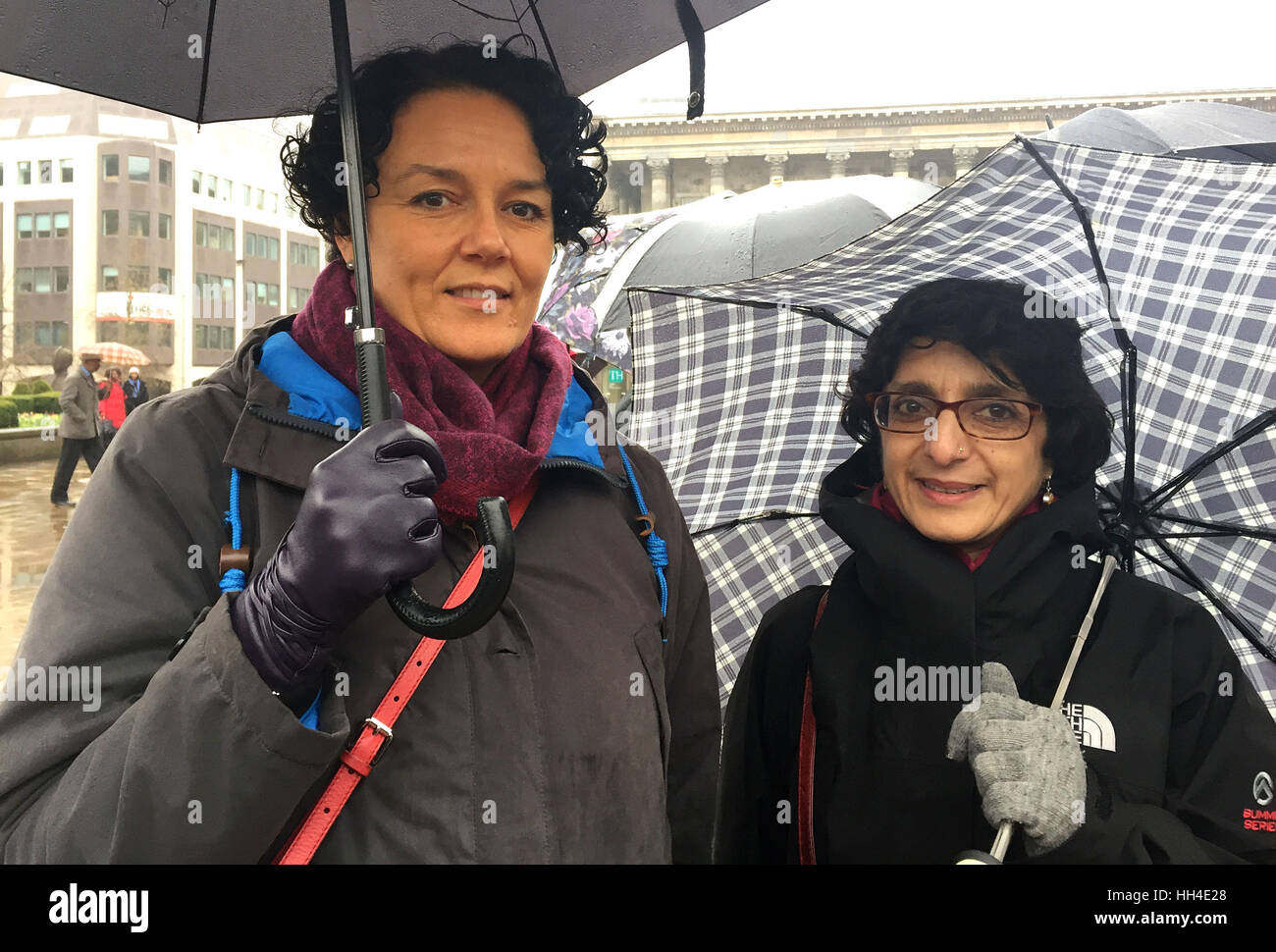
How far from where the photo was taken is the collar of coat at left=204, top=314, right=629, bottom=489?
59.9 inches

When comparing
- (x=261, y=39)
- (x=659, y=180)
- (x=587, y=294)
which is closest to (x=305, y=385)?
(x=261, y=39)

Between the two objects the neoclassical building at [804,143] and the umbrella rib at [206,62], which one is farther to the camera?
the neoclassical building at [804,143]

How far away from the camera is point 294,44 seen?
6.26 ft

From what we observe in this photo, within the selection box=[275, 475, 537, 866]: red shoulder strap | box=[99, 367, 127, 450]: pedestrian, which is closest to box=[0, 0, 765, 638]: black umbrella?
box=[275, 475, 537, 866]: red shoulder strap

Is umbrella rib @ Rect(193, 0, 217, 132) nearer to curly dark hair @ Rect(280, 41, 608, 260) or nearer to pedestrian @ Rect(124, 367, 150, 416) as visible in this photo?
curly dark hair @ Rect(280, 41, 608, 260)

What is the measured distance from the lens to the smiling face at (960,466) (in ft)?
6.85

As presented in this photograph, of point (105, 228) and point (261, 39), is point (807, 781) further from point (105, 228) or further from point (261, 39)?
point (105, 228)

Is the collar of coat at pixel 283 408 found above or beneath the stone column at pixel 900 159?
beneath

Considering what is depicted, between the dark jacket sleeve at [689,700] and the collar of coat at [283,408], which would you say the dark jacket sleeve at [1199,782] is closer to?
the dark jacket sleeve at [689,700]

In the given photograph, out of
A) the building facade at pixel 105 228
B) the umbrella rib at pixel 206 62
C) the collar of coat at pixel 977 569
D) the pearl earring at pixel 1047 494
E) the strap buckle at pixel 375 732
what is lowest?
the strap buckle at pixel 375 732

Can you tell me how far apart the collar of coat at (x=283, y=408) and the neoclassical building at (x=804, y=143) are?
51114 millimetres

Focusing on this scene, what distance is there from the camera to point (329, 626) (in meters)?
1.33

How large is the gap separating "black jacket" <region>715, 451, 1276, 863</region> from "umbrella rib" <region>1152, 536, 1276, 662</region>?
0.33 m

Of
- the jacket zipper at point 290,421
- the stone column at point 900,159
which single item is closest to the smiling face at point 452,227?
the jacket zipper at point 290,421
